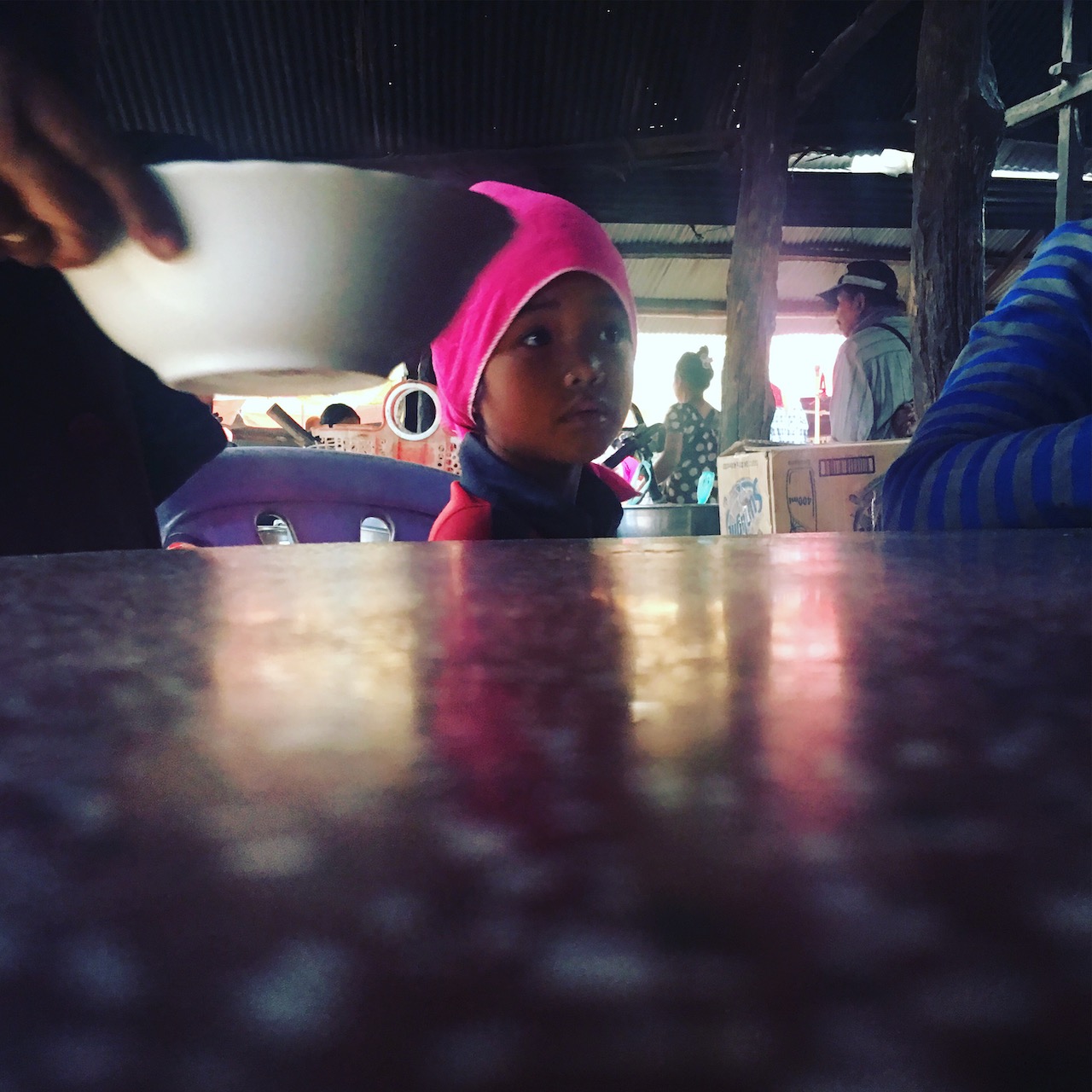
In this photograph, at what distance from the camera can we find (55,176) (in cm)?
50

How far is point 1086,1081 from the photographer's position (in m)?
0.04

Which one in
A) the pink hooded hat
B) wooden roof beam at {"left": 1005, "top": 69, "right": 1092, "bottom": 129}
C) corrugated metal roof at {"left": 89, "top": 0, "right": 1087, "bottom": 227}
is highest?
corrugated metal roof at {"left": 89, "top": 0, "right": 1087, "bottom": 227}

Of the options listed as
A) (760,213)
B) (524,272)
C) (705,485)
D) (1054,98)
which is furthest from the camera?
(760,213)

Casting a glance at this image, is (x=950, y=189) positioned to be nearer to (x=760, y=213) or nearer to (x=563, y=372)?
(x=760, y=213)

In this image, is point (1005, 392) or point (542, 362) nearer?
point (1005, 392)

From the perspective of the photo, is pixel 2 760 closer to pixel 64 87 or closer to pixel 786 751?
pixel 786 751

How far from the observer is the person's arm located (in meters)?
0.49

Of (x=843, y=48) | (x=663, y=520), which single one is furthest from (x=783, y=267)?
(x=663, y=520)

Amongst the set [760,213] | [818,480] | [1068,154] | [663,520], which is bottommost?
[663,520]

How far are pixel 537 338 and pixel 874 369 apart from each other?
2268 millimetres

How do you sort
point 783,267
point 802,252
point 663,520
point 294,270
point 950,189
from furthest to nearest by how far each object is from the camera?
point 783,267
point 802,252
point 950,189
point 663,520
point 294,270

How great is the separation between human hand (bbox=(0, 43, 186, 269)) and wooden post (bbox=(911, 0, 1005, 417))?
240 cm

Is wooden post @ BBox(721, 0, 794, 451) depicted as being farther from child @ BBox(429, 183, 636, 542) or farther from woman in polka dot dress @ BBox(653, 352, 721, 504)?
child @ BBox(429, 183, 636, 542)

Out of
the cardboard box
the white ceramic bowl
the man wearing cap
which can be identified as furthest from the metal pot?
the white ceramic bowl
